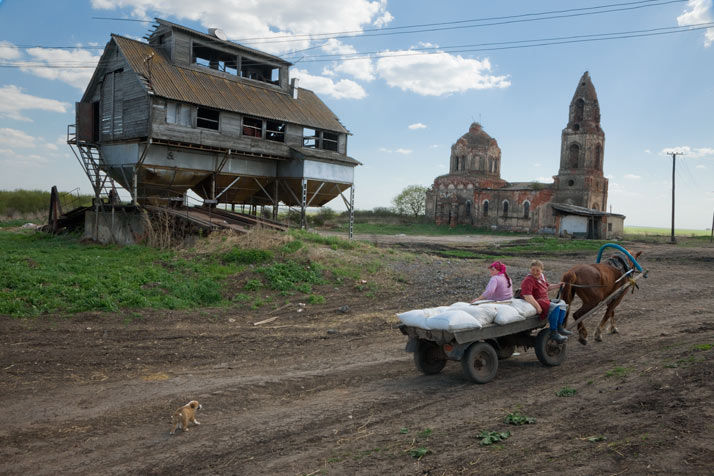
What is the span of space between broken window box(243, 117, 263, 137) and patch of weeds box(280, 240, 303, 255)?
1170 centimetres

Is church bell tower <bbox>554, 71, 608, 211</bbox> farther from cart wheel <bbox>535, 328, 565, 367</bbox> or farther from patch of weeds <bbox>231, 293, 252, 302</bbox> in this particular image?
cart wheel <bbox>535, 328, 565, 367</bbox>

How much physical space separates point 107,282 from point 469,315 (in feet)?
32.7

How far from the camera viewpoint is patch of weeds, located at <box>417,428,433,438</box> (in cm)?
540

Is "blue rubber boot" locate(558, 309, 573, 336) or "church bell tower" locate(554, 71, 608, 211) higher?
"church bell tower" locate(554, 71, 608, 211)

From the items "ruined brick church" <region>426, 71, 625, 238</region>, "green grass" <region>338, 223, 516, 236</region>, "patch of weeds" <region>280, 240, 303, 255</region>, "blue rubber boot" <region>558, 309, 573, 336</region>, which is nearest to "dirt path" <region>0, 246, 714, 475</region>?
"blue rubber boot" <region>558, 309, 573, 336</region>

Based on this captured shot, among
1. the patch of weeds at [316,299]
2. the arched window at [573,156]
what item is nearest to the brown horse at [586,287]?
the patch of weeds at [316,299]

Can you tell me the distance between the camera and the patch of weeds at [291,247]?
16831 millimetres

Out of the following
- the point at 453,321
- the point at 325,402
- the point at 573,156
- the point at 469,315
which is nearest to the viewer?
the point at 325,402

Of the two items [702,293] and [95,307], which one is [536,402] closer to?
[95,307]

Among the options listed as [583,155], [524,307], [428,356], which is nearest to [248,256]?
[428,356]

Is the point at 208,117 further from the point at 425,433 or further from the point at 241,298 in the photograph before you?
the point at 425,433

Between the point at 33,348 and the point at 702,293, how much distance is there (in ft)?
57.5

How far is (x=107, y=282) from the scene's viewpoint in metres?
12.8

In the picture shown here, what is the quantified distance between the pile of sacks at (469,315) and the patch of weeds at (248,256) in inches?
377
